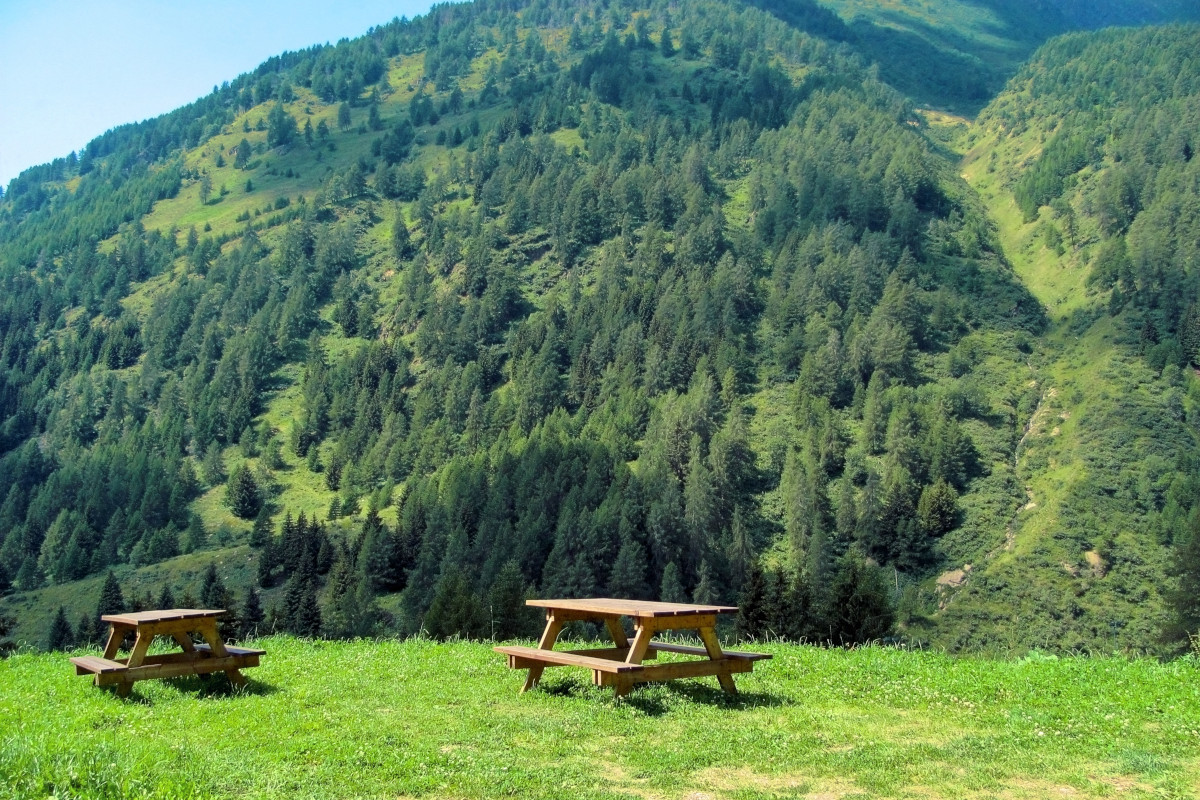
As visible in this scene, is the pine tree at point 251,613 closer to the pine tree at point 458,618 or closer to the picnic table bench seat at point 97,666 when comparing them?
the pine tree at point 458,618

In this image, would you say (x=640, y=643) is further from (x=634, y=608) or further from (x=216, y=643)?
(x=216, y=643)

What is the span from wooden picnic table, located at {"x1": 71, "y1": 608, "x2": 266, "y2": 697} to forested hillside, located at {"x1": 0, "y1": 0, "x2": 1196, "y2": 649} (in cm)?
2851

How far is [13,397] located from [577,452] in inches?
5188

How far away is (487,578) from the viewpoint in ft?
319

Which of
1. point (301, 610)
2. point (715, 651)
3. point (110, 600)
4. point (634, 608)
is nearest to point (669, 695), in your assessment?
point (715, 651)

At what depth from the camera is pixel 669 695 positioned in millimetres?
13289

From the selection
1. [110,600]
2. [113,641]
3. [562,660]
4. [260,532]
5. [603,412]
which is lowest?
[110,600]

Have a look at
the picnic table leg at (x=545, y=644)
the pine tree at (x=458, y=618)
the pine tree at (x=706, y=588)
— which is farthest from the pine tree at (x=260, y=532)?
the picnic table leg at (x=545, y=644)

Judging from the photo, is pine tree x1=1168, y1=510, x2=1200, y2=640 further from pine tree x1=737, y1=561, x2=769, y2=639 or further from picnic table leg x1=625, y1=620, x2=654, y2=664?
picnic table leg x1=625, y1=620, x2=654, y2=664

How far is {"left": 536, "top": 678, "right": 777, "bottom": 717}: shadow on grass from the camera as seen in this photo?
503 inches

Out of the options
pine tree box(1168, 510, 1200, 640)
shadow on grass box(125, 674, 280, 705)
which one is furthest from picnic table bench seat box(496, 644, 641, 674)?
pine tree box(1168, 510, 1200, 640)

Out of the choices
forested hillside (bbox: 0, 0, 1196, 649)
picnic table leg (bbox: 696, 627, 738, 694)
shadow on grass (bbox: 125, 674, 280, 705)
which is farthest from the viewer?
forested hillside (bbox: 0, 0, 1196, 649)

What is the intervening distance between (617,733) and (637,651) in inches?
57.9

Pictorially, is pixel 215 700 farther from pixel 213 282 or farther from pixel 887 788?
pixel 213 282
